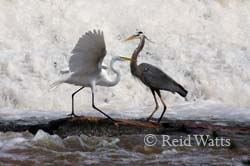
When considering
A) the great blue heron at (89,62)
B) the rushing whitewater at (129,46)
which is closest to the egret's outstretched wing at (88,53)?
the great blue heron at (89,62)

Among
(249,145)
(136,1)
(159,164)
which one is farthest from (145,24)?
(159,164)

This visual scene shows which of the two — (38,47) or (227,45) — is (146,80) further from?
(227,45)

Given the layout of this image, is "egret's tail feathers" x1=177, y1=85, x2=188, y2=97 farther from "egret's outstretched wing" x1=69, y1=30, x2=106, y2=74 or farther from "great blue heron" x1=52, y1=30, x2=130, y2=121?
"egret's outstretched wing" x1=69, y1=30, x2=106, y2=74

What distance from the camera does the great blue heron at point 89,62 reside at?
7.81m

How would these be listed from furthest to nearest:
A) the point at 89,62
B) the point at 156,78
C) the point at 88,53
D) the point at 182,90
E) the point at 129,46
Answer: the point at 129,46
the point at 182,90
the point at 156,78
the point at 89,62
the point at 88,53

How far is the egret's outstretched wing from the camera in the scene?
7773mm

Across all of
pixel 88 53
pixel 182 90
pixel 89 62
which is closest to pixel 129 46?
pixel 182 90

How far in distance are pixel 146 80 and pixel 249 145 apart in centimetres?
186

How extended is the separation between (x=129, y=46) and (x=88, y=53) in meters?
6.68

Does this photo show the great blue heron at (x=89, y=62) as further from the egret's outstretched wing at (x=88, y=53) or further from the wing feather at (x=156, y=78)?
the wing feather at (x=156, y=78)

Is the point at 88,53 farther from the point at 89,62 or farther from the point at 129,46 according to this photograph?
the point at 129,46

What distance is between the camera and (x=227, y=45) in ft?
52.0

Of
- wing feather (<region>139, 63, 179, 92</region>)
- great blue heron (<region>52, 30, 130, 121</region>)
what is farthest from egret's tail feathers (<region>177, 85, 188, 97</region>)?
great blue heron (<region>52, 30, 130, 121</region>)

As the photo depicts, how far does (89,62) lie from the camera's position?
8.38 metres
